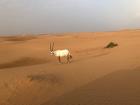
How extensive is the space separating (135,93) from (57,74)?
4088 mm

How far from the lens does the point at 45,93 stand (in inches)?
429

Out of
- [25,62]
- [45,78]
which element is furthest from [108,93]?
[25,62]

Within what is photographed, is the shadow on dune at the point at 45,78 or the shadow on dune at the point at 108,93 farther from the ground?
the shadow on dune at the point at 45,78

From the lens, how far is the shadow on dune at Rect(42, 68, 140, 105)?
9.29 metres

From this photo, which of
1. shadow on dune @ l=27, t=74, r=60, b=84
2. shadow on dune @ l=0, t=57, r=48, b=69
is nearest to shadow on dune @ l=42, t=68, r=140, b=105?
shadow on dune @ l=27, t=74, r=60, b=84

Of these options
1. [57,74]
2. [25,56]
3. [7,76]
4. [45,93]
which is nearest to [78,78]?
[57,74]

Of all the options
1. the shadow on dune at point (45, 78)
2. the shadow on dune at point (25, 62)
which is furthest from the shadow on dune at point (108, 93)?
the shadow on dune at point (25, 62)

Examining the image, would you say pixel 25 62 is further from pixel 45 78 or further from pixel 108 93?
pixel 108 93

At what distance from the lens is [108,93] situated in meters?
10.0

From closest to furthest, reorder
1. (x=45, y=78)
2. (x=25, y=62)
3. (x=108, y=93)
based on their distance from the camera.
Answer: (x=108, y=93), (x=45, y=78), (x=25, y=62)

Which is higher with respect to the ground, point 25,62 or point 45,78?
Result: point 25,62

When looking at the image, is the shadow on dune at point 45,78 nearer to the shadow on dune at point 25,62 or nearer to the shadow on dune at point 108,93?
the shadow on dune at point 108,93

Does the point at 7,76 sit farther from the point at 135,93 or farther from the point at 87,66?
the point at 135,93

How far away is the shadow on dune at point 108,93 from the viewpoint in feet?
30.5
